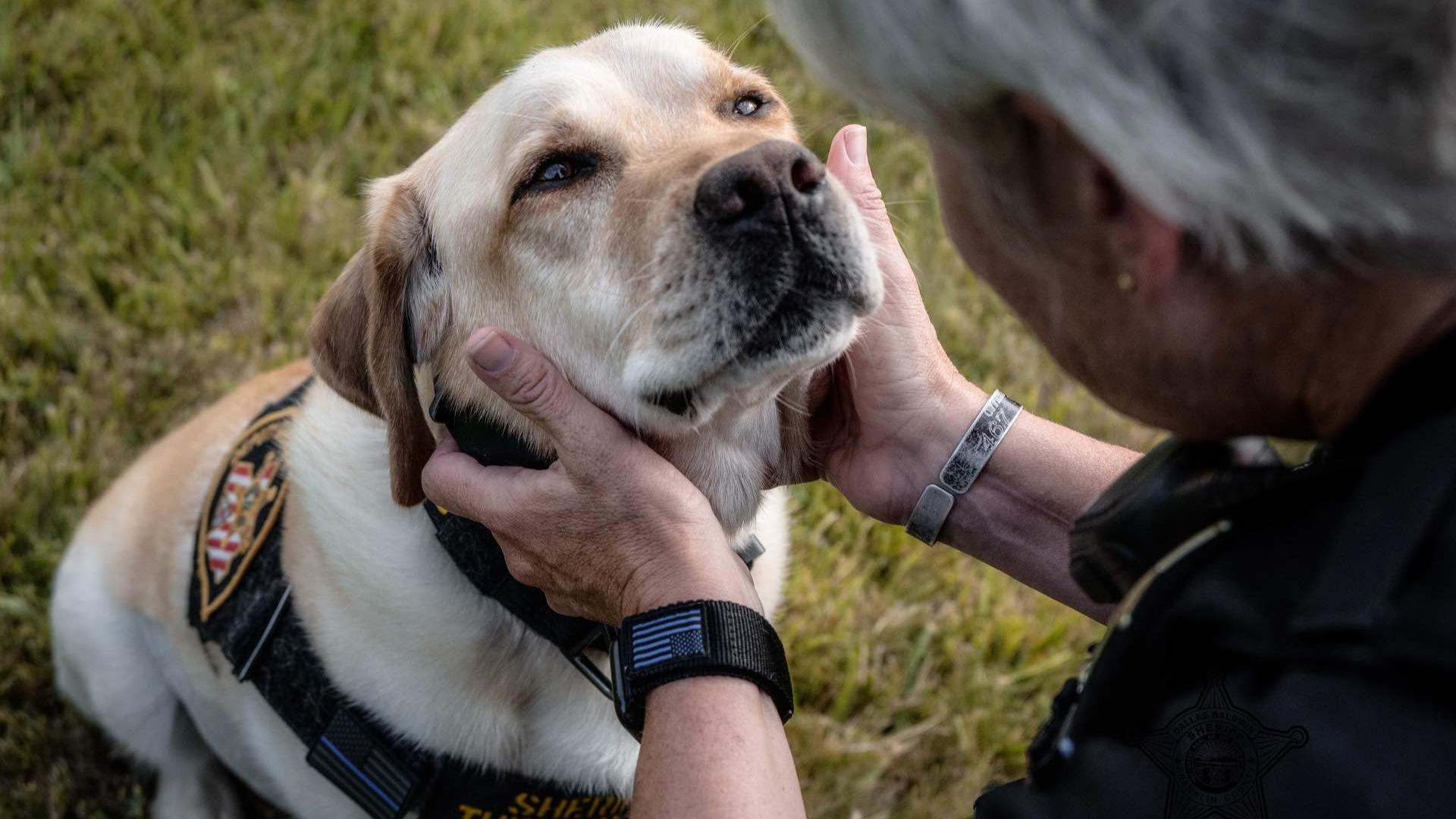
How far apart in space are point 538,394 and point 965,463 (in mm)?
993

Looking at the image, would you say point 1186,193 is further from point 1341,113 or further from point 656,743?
point 656,743

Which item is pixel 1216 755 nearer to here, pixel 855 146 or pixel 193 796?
pixel 855 146

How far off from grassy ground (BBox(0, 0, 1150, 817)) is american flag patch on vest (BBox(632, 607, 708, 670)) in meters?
1.65

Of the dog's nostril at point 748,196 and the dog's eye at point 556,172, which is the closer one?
the dog's nostril at point 748,196

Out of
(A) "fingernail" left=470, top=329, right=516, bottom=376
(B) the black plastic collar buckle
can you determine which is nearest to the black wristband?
(B) the black plastic collar buckle

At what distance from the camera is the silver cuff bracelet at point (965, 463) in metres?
2.55

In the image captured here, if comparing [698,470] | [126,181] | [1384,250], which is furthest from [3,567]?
[1384,250]

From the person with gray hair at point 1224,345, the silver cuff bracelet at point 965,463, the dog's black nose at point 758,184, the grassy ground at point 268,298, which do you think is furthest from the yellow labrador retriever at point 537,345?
the grassy ground at point 268,298

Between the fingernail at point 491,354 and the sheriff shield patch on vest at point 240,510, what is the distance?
0.98m

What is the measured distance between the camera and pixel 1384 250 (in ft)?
3.94

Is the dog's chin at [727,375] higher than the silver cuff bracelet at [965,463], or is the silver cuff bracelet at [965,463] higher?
the dog's chin at [727,375]

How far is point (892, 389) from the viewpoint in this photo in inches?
99.6

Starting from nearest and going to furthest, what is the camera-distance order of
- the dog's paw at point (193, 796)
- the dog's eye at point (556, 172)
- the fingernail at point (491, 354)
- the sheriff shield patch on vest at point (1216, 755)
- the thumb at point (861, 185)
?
the sheriff shield patch on vest at point (1216, 755) → the fingernail at point (491, 354) → the dog's eye at point (556, 172) → the thumb at point (861, 185) → the dog's paw at point (193, 796)

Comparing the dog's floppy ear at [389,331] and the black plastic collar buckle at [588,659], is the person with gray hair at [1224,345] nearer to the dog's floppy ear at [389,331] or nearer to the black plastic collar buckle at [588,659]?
the black plastic collar buckle at [588,659]
